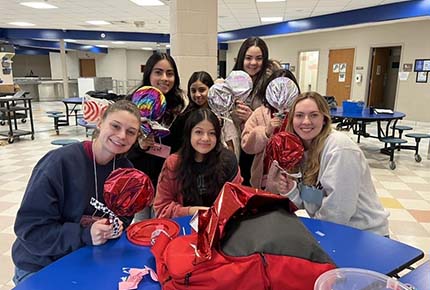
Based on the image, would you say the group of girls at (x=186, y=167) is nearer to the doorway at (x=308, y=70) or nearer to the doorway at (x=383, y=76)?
the doorway at (x=383, y=76)

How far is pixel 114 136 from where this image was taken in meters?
1.43

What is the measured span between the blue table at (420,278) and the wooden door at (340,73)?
416 inches

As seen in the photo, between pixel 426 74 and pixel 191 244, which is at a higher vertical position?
pixel 426 74

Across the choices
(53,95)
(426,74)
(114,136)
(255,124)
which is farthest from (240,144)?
(53,95)

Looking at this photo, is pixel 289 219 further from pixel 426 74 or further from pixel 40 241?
pixel 426 74

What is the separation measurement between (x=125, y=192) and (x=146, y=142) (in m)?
0.77

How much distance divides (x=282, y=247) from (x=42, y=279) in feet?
2.61

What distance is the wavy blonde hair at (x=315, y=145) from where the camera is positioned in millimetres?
1701

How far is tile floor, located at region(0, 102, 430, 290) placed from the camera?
3.03 meters

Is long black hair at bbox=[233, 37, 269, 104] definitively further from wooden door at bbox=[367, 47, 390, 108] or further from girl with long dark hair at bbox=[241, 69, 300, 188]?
wooden door at bbox=[367, 47, 390, 108]

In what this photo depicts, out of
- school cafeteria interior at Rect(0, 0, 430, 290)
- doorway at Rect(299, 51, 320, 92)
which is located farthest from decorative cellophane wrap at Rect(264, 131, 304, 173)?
doorway at Rect(299, 51, 320, 92)

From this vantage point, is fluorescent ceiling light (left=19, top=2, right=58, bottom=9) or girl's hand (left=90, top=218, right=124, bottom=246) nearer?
girl's hand (left=90, top=218, right=124, bottom=246)

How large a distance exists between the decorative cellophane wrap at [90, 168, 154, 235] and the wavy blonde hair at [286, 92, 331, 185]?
850 mm

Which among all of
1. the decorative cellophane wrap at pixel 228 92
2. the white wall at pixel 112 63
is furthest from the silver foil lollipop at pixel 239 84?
the white wall at pixel 112 63
